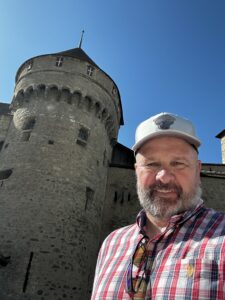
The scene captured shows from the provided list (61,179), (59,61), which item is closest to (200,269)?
(61,179)

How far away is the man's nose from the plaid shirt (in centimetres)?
24

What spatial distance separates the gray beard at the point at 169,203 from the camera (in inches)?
75.2

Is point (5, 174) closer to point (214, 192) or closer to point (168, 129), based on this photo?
point (214, 192)

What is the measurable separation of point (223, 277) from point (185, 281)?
0.63 ft

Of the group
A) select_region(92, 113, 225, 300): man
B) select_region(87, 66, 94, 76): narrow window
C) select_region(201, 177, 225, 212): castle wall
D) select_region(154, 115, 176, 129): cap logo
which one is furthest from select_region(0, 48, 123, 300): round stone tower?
select_region(154, 115, 176, 129): cap logo

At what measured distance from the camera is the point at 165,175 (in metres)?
1.96

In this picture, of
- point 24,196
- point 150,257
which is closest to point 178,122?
point 150,257

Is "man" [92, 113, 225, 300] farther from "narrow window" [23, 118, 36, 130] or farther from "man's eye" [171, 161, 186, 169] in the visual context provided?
"narrow window" [23, 118, 36, 130]

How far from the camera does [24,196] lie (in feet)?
43.2

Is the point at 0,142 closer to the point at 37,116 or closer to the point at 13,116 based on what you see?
the point at 13,116

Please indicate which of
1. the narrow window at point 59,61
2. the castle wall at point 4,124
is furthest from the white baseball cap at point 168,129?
the narrow window at point 59,61

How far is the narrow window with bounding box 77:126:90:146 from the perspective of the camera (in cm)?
1551

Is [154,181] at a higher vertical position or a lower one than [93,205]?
lower

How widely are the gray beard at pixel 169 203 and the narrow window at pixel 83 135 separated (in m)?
13.6
